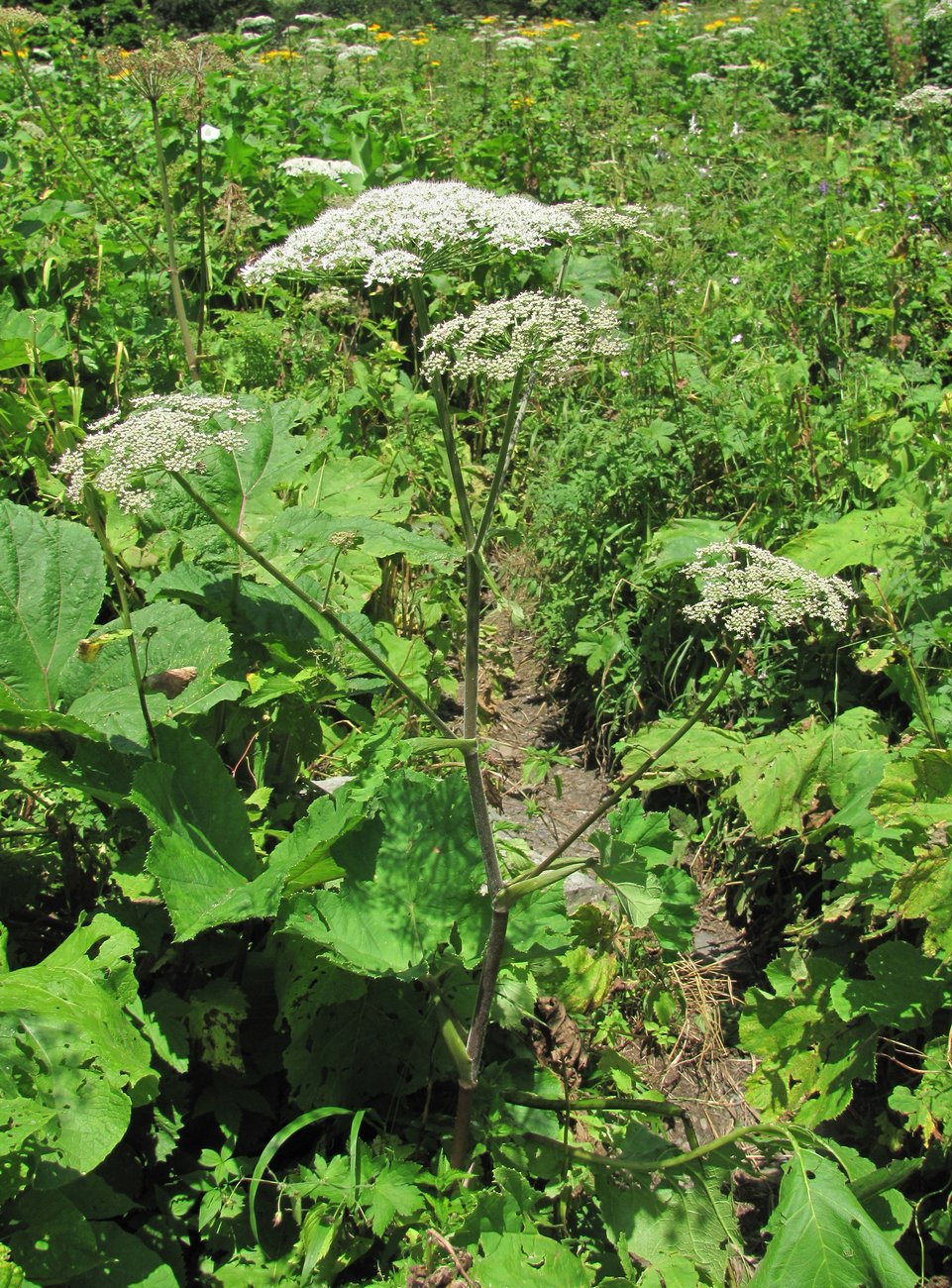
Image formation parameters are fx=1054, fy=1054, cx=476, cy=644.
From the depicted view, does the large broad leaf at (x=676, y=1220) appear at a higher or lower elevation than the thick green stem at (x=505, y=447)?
lower

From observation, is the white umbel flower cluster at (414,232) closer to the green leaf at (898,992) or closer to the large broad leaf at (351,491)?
the large broad leaf at (351,491)

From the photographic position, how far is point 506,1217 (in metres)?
2.11

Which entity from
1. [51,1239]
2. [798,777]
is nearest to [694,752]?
[798,777]

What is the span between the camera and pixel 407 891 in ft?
7.87

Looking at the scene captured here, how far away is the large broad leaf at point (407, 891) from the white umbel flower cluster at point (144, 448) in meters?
0.88

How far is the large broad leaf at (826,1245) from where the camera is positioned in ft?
6.08

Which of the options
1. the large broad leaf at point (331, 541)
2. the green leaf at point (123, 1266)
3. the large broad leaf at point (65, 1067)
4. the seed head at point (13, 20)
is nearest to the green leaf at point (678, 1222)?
the green leaf at point (123, 1266)

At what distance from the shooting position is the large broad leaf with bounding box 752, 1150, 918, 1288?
1.85m

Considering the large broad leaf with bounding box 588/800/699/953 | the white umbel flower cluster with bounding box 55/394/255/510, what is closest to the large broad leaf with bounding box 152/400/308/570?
the white umbel flower cluster with bounding box 55/394/255/510

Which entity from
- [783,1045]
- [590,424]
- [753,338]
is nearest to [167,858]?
[783,1045]

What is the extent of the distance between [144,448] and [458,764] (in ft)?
5.54

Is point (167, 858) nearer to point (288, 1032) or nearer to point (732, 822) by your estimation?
point (288, 1032)

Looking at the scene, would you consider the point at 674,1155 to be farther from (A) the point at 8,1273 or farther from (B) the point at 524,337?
(B) the point at 524,337

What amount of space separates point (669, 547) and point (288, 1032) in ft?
6.94
